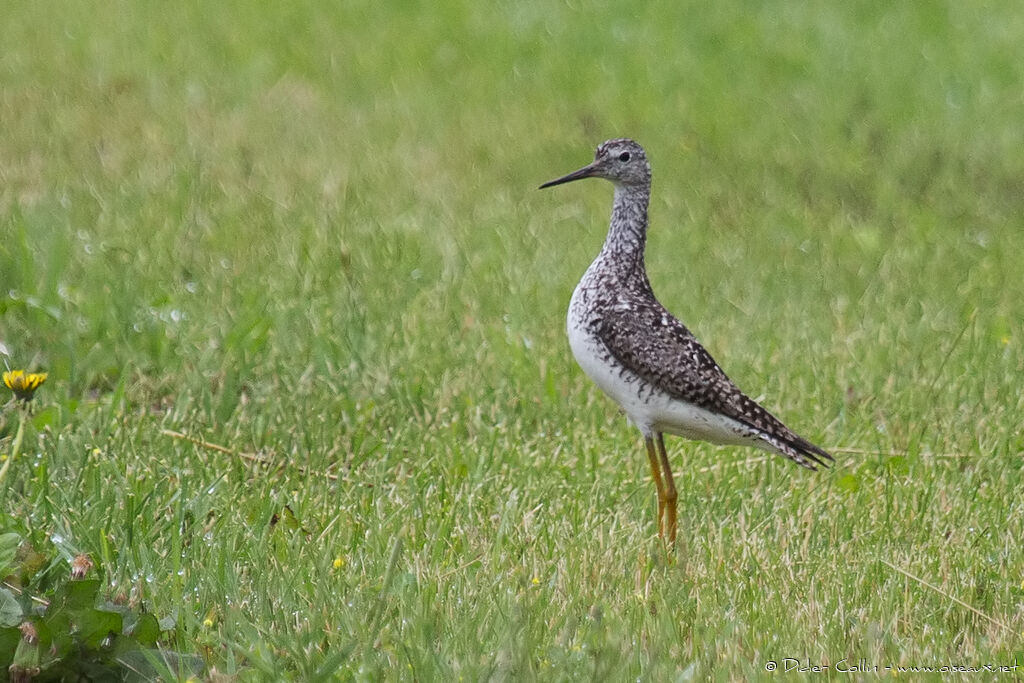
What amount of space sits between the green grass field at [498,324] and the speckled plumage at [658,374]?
0.35 metres

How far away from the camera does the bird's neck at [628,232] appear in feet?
16.5

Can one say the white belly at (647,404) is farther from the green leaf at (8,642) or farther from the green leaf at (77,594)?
the green leaf at (8,642)

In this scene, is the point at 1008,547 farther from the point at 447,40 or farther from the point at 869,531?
the point at 447,40

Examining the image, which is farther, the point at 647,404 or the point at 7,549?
the point at 647,404

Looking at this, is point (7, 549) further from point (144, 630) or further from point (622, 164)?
point (622, 164)

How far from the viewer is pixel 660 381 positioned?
15.3 feet

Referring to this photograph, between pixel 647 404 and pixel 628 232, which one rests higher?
pixel 628 232

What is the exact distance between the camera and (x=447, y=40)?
37.9 ft

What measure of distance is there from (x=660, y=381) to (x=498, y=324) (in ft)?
7.36

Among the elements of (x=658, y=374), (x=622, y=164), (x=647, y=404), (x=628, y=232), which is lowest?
(x=647, y=404)

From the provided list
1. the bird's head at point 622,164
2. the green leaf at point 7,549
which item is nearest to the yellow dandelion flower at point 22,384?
the green leaf at point 7,549

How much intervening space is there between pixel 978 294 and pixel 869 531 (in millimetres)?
3139

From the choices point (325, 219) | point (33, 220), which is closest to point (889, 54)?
point (325, 219)

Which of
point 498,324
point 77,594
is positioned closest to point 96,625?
point 77,594
